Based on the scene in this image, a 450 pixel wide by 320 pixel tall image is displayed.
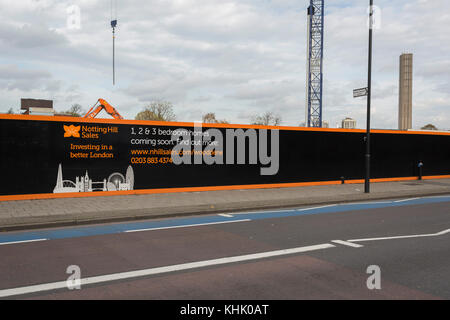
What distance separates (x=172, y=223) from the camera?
10.0 m

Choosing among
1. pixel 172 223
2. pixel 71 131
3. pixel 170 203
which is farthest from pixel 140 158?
pixel 172 223

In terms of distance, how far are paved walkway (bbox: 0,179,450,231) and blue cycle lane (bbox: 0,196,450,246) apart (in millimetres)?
536

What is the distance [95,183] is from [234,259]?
30.5 ft

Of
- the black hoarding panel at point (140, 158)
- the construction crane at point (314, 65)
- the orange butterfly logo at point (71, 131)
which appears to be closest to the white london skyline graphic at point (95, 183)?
the black hoarding panel at point (140, 158)

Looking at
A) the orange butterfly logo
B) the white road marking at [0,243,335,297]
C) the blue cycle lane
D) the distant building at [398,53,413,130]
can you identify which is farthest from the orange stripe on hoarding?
the distant building at [398,53,413,130]

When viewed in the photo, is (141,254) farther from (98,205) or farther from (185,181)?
(185,181)

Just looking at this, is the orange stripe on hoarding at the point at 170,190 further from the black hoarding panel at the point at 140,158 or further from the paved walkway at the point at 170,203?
the paved walkway at the point at 170,203

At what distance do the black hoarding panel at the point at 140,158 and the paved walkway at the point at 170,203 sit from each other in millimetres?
819

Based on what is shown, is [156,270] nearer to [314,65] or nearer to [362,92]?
[362,92]

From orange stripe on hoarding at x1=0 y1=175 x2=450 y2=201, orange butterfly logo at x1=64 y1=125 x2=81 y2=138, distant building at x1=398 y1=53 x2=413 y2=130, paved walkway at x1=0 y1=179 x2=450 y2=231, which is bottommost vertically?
paved walkway at x1=0 y1=179 x2=450 y2=231

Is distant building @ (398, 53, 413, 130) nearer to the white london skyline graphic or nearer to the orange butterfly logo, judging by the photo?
the white london skyline graphic

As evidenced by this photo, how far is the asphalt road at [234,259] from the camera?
17.0 feet

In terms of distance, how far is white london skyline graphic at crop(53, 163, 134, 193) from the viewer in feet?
45.7
